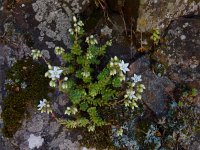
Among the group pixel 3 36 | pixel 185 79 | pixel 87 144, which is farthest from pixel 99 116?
pixel 3 36

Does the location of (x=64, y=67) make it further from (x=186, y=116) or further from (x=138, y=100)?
(x=186, y=116)

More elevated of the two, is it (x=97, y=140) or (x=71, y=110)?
(x=71, y=110)

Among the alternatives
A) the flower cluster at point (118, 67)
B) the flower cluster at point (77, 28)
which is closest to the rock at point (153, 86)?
the flower cluster at point (118, 67)

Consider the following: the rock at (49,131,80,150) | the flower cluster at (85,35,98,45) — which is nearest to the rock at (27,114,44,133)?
the rock at (49,131,80,150)

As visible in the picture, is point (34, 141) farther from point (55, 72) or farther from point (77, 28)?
point (77, 28)

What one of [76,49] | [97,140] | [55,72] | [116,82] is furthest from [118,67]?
[97,140]

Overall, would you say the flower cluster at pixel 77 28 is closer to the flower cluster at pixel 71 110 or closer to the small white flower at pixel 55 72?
the small white flower at pixel 55 72
